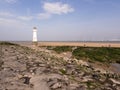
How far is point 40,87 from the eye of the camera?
24.7ft

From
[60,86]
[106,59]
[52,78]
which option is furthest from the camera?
[106,59]

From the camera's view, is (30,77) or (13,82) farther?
(30,77)

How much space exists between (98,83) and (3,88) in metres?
3.69

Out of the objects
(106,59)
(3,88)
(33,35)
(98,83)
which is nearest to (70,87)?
(98,83)

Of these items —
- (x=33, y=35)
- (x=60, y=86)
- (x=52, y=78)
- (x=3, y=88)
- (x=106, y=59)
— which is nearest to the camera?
(x=3, y=88)

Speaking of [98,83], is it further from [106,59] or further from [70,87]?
[106,59]

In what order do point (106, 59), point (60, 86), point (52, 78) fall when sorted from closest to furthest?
point (60, 86) < point (52, 78) < point (106, 59)

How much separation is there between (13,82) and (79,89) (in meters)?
2.38

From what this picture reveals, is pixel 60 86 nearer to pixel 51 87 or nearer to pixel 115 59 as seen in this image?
pixel 51 87

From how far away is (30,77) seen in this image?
29.8ft

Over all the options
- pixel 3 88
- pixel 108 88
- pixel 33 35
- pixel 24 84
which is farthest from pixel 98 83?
pixel 33 35

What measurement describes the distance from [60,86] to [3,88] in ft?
6.16

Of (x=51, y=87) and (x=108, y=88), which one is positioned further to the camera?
(x=108, y=88)

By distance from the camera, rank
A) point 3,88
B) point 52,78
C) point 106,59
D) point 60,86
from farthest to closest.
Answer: point 106,59
point 52,78
point 60,86
point 3,88
